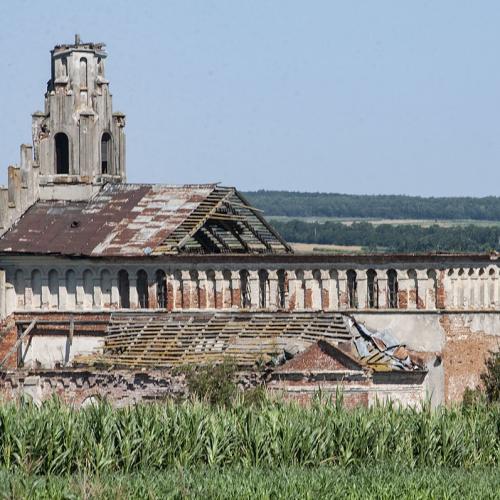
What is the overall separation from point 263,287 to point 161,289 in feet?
11.5

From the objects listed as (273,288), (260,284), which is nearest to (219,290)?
(260,284)

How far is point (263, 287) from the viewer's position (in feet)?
226

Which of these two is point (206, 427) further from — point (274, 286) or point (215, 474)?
point (274, 286)

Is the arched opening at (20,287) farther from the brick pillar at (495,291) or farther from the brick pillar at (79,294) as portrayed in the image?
the brick pillar at (495,291)

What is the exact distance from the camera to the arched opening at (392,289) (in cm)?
6688

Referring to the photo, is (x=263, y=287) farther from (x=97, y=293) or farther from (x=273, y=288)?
(x=97, y=293)

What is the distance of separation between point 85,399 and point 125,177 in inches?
551

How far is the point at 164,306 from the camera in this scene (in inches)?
2771

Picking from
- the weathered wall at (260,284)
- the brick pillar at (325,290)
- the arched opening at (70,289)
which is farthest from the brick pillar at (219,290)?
the arched opening at (70,289)

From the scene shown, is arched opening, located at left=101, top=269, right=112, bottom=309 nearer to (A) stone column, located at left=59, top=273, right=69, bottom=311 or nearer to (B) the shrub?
(A) stone column, located at left=59, top=273, right=69, bottom=311

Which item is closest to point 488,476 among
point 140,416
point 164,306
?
point 140,416

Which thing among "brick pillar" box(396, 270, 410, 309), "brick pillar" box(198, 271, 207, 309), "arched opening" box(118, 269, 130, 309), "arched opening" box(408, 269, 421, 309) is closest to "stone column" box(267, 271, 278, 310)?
"brick pillar" box(198, 271, 207, 309)

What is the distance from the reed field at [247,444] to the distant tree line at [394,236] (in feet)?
309

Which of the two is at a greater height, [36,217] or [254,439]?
[36,217]
